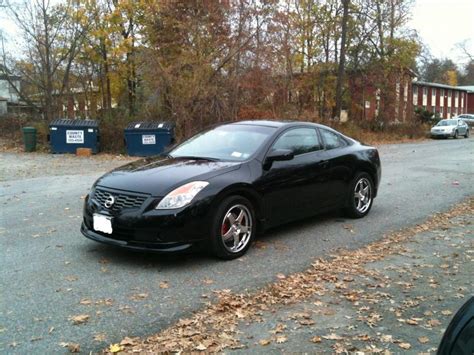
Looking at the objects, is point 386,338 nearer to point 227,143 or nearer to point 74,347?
point 74,347

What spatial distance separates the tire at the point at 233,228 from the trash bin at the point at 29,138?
52.7 feet

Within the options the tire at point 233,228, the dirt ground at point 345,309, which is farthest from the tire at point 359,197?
the tire at point 233,228

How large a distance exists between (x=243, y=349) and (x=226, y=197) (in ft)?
6.78

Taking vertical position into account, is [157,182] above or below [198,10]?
below

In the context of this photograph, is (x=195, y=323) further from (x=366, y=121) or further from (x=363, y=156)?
(x=366, y=121)

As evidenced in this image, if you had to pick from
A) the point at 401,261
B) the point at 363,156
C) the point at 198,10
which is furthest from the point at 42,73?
the point at 401,261

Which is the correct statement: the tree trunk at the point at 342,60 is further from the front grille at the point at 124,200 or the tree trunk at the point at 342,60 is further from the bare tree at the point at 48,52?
the front grille at the point at 124,200

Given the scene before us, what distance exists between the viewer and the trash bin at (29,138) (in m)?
18.8

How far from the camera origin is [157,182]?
16.1 ft

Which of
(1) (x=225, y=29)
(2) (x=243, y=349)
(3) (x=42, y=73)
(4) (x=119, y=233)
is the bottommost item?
(2) (x=243, y=349)

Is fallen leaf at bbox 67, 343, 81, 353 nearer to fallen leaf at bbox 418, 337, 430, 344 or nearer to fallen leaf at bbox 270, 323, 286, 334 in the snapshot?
fallen leaf at bbox 270, 323, 286, 334

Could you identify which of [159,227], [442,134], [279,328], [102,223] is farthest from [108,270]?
[442,134]

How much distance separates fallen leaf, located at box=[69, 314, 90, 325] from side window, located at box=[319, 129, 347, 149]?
417cm

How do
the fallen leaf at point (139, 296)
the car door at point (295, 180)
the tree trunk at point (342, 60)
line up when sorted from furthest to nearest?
the tree trunk at point (342, 60) < the car door at point (295, 180) < the fallen leaf at point (139, 296)
